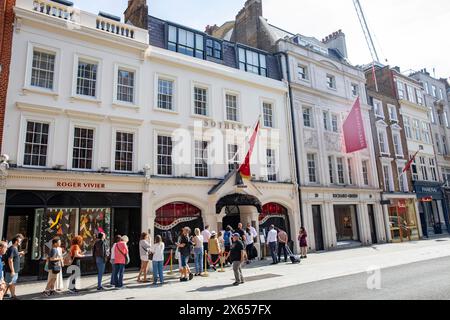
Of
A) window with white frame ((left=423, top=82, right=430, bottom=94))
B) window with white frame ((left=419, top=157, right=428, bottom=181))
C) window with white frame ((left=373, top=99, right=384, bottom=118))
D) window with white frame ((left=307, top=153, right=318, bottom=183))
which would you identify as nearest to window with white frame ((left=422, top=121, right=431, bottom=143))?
window with white frame ((left=419, top=157, right=428, bottom=181))

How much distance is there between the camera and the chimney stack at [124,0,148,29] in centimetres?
1716

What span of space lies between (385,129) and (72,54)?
2607 centimetres

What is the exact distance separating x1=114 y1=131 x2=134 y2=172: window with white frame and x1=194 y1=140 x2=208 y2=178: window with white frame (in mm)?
3520

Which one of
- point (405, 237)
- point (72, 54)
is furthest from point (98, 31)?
point (405, 237)

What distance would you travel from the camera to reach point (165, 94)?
16688mm

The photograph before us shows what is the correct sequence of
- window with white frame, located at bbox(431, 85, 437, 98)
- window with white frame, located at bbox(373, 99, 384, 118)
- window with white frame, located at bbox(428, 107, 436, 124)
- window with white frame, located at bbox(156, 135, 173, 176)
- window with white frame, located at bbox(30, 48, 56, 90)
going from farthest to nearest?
window with white frame, located at bbox(431, 85, 437, 98) < window with white frame, located at bbox(428, 107, 436, 124) < window with white frame, located at bbox(373, 99, 384, 118) < window with white frame, located at bbox(156, 135, 173, 176) < window with white frame, located at bbox(30, 48, 56, 90)

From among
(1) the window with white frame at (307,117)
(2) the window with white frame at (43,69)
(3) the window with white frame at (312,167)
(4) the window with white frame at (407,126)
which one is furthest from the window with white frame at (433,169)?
(2) the window with white frame at (43,69)

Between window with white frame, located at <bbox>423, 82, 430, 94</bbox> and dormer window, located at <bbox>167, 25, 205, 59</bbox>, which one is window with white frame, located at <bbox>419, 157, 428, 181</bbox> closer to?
window with white frame, located at <bbox>423, 82, 430, 94</bbox>

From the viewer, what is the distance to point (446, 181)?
33.0m

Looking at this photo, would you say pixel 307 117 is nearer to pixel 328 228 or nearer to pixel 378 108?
pixel 328 228

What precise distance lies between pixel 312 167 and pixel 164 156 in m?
11.2

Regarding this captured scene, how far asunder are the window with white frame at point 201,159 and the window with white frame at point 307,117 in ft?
29.2

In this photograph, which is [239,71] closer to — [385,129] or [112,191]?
[112,191]
